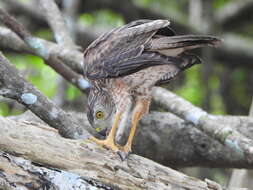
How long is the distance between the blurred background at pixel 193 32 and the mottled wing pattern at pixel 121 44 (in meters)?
3.60

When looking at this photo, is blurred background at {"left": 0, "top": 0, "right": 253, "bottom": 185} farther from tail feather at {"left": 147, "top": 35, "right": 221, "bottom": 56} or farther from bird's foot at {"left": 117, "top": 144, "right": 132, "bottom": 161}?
bird's foot at {"left": 117, "top": 144, "right": 132, "bottom": 161}

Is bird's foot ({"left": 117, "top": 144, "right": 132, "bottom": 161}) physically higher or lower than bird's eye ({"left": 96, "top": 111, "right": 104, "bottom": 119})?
lower

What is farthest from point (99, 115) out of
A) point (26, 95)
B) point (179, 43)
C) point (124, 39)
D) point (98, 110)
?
point (26, 95)

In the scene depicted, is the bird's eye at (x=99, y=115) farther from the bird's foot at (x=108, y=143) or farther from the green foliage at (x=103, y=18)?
the green foliage at (x=103, y=18)

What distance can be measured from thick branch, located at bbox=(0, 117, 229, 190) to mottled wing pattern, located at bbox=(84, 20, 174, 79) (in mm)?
731

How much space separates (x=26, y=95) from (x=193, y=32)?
17.4 ft

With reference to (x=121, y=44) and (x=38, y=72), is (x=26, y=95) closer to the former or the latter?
(x=121, y=44)

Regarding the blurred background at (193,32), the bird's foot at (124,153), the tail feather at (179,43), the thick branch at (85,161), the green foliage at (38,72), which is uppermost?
the blurred background at (193,32)

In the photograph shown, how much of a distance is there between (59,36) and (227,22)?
395 cm

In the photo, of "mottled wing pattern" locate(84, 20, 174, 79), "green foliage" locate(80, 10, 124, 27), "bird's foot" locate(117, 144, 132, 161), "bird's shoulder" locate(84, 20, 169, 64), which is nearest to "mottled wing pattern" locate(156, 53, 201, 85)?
"mottled wing pattern" locate(84, 20, 174, 79)

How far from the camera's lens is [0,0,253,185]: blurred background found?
8086 mm

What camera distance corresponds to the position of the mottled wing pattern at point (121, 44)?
4.12 meters

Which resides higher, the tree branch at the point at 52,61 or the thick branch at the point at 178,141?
the tree branch at the point at 52,61

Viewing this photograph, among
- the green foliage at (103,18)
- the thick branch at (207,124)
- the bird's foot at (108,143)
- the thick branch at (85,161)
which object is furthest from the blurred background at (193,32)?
the thick branch at (85,161)
